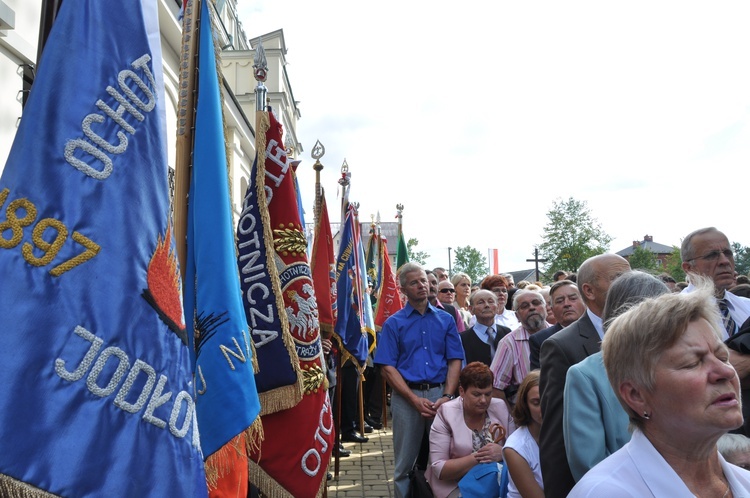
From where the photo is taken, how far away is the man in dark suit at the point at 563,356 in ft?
8.42

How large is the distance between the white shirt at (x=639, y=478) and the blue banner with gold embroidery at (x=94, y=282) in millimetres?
1148

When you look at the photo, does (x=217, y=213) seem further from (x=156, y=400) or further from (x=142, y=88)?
(x=156, y=400)

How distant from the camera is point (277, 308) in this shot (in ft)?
11.3

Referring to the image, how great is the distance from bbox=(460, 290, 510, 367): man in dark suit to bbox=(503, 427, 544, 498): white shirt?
2.50m

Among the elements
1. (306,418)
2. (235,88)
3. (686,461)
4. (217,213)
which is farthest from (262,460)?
(235,88)

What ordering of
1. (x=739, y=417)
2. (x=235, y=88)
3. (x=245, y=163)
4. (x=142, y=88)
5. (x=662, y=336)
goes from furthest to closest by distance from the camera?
(x=235, y=88)
(x=245, y=163)
(x=142, y=88)
(x=662, y=336)
(x=739, y=417)

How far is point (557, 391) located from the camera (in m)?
2.68

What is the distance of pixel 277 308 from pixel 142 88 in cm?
166

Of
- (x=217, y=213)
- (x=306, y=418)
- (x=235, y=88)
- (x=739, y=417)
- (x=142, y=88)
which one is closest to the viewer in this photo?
(x=739, y=417)

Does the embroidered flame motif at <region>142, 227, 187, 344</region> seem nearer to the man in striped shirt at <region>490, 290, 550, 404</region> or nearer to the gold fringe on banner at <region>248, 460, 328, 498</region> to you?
the gold fringe on banner at <region>248, 460, 328, 498</region>

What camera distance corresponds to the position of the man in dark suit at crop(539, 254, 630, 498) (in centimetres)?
257

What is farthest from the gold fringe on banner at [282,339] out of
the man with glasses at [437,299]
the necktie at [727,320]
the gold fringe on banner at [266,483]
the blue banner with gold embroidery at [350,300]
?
the man with glasses at [437,299]

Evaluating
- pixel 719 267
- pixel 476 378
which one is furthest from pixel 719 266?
pixel 476 378

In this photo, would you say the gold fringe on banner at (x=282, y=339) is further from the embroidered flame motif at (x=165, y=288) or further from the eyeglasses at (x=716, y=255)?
the eyeglasses at (x=716, y=255)
